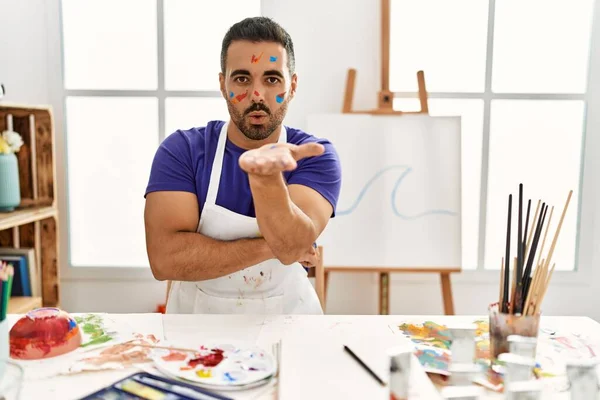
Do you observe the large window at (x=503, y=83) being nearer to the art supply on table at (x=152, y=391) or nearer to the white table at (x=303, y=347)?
the white table at (x=303, y=347)

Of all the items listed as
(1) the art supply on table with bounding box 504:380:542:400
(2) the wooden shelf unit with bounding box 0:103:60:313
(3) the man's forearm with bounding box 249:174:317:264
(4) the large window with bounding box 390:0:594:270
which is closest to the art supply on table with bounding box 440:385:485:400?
(1) the art supply on table with bounding box 504:380:542:400

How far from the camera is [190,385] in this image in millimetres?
760

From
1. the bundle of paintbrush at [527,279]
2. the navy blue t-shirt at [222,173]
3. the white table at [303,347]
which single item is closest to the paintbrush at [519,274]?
the bundle of paintbrush at [527,279]

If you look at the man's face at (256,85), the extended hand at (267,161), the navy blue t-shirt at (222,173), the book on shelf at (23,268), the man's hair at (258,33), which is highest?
the man's hair at (258,33)

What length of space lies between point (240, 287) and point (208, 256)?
0.13 meters

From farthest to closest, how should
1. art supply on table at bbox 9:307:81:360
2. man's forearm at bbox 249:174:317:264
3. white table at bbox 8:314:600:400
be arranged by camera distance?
man's forearm at bbox 249:174:317:264 < art supply on table at bbox 9:307:81:360 < white table at bbox 8:314:600:400

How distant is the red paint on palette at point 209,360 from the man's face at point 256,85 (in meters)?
0.73

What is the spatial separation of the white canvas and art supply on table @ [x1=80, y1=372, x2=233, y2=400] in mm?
1452

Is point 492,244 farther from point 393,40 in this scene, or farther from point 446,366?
point 446,366

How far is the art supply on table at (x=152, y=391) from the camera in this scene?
721 mm

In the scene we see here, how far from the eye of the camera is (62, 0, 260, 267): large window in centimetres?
235

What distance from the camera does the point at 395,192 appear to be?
2182mm

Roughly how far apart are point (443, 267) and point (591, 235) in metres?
0.78

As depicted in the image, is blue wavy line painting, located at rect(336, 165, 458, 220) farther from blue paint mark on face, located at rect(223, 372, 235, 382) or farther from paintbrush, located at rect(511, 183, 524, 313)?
blue paint mark on face, located at rect(223, 372, 235, 382)
